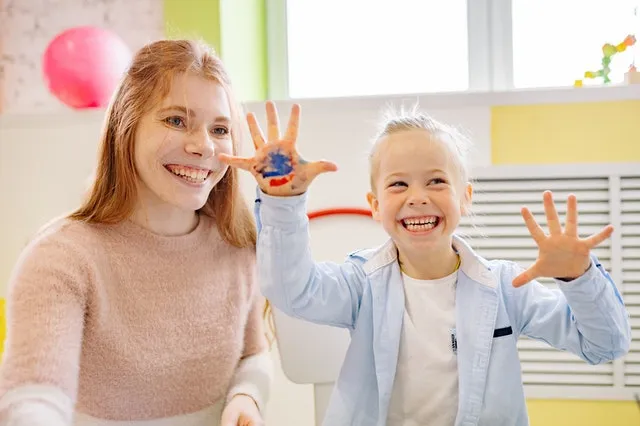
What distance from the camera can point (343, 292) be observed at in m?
1.26

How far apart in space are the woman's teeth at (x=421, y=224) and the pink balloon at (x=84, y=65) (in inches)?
51.1

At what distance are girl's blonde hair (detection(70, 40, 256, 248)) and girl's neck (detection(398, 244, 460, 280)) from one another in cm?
37

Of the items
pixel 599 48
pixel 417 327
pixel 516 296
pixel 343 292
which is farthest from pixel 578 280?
pixel 599 48

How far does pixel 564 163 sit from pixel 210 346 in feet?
4.05

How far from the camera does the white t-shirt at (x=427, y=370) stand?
1.18 meters

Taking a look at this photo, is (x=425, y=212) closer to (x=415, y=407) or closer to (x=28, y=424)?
(x=415, y=407)

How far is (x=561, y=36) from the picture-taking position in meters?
2.44

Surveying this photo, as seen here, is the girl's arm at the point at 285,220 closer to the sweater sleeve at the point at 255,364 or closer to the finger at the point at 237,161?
the finger at the point at 237,161

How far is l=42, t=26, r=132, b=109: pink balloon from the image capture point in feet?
7.08

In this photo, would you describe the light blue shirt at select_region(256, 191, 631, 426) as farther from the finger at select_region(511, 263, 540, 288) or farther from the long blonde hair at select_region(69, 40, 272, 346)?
the long blonde hair at select_region(69, 40, 272, 346)

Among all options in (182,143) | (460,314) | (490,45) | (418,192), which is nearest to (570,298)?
(460,314)

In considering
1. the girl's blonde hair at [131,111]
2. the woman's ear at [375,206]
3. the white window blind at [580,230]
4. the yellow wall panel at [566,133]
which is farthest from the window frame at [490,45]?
the girl's blonde hair at [131,111]

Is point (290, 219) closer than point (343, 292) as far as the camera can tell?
Yes

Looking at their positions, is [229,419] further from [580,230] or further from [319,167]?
[580,230]
